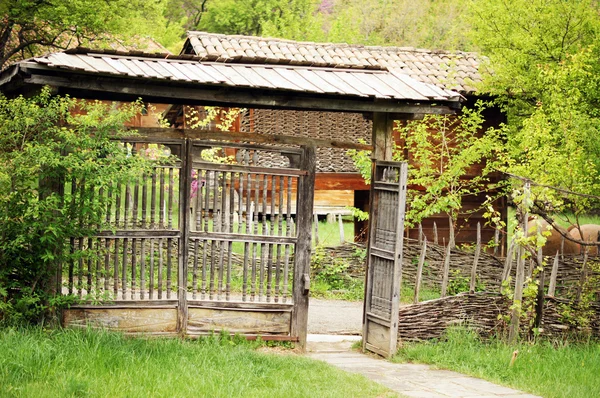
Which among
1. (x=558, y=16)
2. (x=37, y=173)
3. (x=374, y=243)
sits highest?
(x=558, y=16)

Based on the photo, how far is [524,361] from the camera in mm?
8547

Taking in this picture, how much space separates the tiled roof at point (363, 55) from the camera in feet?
58.6

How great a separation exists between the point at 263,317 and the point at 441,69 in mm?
11383

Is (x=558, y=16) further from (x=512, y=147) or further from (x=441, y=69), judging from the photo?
(x=441, y=69)

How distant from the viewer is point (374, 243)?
9570 millimetres

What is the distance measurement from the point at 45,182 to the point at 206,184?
1759mm

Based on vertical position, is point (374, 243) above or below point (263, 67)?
below

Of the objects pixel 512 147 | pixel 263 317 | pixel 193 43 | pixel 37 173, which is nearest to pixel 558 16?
pixel 512 147

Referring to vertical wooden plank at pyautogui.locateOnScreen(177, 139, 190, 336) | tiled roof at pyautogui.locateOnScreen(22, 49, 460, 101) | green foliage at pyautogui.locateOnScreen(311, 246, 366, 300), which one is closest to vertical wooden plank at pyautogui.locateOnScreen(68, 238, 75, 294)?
vertical wooden plank at pyautogui.locateOnScreen(177, 139, 190, 336)

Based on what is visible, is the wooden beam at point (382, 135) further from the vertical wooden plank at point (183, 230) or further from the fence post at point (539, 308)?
the fence post at point (539, 308)

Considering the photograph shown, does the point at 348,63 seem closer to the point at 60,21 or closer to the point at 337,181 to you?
the point at 337,181

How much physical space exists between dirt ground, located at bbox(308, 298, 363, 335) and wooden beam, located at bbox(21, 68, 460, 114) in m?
3.80

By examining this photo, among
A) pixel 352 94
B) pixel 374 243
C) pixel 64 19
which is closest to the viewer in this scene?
pixel 352 94

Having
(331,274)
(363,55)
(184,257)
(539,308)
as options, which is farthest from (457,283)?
(184,257)
